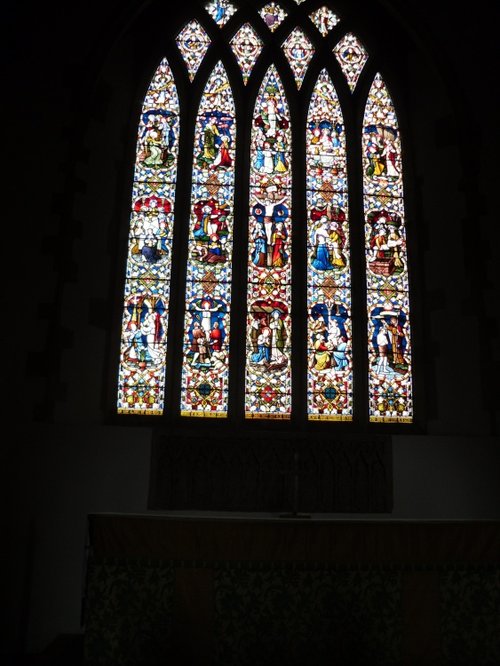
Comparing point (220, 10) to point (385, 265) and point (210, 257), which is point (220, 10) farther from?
point (385, 265)

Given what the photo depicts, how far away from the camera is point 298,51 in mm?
6094

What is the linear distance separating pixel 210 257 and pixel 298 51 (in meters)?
2.18

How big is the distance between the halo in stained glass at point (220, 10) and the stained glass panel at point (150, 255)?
660 millimetres

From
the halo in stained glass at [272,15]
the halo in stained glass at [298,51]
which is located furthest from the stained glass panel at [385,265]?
the halo in stained glass at [272,15]

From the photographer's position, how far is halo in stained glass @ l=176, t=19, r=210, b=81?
5.99m

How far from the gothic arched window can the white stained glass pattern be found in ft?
0.05
